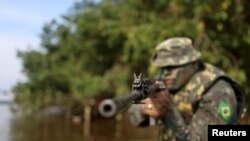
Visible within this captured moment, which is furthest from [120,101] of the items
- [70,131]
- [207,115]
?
[70,131]

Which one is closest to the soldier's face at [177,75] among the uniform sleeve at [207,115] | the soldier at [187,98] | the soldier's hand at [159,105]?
the soldier at [187,98]

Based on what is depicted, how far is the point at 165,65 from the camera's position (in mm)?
3975

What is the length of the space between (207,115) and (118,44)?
14191 millimetres

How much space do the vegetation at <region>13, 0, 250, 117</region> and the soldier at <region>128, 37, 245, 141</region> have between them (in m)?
6.18

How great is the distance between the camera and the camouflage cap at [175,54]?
3.95 meters

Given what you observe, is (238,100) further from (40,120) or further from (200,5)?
(40,120)

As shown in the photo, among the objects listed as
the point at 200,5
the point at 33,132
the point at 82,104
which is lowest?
the point at 33,132

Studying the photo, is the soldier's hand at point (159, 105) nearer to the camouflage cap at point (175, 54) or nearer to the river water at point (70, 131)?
the camouflage cap at point (175, 54)

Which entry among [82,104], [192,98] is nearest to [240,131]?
[192,98]

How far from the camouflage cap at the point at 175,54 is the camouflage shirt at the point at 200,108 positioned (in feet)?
0.57

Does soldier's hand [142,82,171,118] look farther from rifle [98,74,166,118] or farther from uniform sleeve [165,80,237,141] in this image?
rifle [98,74,166,118]

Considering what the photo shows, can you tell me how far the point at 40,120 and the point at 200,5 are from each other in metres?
15.3

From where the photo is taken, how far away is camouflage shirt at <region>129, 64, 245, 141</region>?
11.6 ft

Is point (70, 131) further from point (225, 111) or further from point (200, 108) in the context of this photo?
point (225, 111)
